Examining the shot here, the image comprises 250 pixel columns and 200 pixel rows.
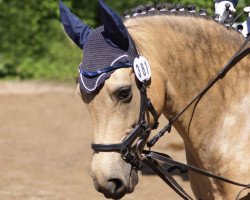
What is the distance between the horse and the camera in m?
4.20

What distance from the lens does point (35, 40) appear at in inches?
558

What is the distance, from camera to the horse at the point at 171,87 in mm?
4199

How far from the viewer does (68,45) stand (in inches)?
551

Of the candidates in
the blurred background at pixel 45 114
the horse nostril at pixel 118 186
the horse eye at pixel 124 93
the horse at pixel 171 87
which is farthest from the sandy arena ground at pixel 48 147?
the horse eye at pixel 124 93

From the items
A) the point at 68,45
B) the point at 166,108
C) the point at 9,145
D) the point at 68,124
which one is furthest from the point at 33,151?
the point at 166,108

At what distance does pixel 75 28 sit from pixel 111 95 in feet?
1.92

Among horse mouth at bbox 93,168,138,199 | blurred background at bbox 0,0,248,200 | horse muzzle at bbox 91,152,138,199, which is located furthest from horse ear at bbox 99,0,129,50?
blurred background at bbox 0,0,248,200

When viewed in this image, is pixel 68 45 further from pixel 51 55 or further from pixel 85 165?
pixel 85 165

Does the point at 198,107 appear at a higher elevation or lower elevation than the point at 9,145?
higher

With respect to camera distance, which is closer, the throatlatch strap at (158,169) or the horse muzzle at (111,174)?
the horse muzzle at (111,174)

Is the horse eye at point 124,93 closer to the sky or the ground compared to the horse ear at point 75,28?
closer to the ground

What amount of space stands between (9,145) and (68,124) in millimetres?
1179

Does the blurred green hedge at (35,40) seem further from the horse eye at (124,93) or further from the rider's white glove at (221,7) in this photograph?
the horse eye at (124,93)

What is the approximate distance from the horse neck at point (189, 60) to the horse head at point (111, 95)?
0.74ft
